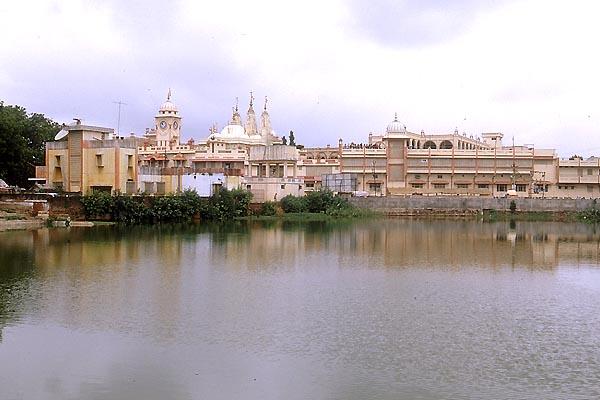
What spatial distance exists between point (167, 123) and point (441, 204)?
92.1ft

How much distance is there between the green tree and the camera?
43537 mm

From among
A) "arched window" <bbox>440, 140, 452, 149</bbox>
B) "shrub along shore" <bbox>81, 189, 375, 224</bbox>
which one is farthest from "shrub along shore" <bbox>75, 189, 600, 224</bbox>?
"arched window" <bbox>440, 140, 452, 149</bbox>

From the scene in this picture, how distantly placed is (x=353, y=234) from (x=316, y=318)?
72.6 ft

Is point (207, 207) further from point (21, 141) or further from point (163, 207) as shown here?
point (21, 141)

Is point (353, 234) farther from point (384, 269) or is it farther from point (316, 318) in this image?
point (316, 318)

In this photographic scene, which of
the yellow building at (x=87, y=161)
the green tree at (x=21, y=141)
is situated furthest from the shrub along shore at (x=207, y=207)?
the green tree at (x=21, y=141)

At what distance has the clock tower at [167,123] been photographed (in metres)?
71.1

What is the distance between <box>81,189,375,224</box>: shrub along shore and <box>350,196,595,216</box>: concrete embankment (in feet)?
4.63

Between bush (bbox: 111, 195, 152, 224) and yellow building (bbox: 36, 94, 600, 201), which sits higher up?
yellow building (bbox: 36, 94, 600, 201)

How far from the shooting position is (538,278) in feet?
70.7

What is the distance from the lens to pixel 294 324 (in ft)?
48.1

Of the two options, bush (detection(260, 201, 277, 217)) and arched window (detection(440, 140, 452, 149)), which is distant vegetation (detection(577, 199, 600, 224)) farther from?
bush (detection(260, 201, 277, 217))

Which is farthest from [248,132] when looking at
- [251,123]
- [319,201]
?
[319,201]

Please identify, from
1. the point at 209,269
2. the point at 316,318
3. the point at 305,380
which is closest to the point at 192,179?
the point at 209,269
